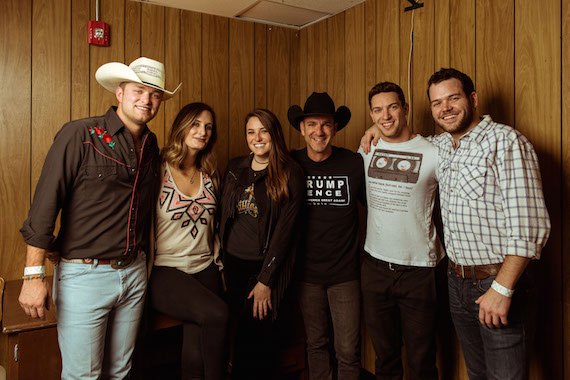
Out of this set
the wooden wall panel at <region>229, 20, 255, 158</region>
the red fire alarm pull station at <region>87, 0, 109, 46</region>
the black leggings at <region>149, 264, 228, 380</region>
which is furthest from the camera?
the wooden wall panel at <region>229, 20, 255, 158</region>

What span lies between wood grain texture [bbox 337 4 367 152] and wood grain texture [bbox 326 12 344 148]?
0.05 m

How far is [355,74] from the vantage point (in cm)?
293

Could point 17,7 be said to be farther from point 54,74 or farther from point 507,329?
point 507,329

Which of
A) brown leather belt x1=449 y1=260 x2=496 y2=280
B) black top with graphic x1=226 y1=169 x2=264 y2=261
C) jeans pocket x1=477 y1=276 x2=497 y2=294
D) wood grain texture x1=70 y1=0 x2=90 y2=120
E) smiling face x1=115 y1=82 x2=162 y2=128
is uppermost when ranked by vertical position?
wood grain texture x1=70 y1=0 x2=90 y2=120

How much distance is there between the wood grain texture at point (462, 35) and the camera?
2.14 meters

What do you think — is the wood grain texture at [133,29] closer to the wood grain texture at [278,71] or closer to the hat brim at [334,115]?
the wood grain texture at [278,71]

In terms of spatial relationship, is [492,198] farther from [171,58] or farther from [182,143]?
[171,58]

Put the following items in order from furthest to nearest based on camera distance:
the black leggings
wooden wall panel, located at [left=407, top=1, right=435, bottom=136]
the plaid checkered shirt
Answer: wooden wall panel, located at [left=407, top=1, right=435, bottom=136] < the black leggings < the plaid checkered shirt

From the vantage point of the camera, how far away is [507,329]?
1.52 metres

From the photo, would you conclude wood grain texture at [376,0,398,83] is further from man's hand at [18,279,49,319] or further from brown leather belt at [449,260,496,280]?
man's hand at [18,279,49,319]

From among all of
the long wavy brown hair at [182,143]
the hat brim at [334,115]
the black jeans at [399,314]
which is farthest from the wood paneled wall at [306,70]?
the long wavy brown hair at [182,143]

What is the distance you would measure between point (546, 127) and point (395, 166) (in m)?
0.69

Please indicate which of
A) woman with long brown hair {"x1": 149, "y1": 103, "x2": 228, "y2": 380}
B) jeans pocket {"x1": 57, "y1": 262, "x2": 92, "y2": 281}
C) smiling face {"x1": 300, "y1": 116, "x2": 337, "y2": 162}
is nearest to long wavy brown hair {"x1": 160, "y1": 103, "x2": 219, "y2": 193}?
woman with long brown hair {"x1": 149, "y1": 103, "x2": 228, "y2": 380}

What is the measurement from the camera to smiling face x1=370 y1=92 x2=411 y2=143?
1.99 m
